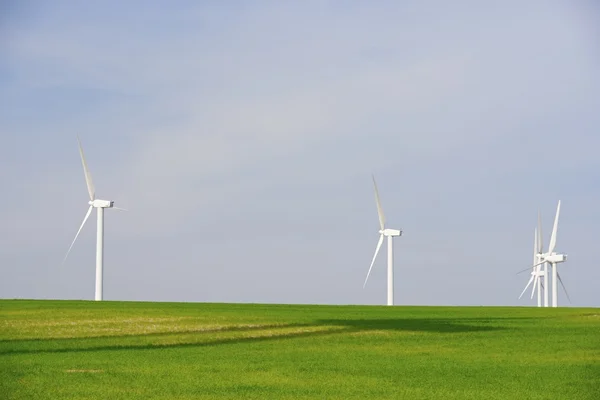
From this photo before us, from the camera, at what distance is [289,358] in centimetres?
3231

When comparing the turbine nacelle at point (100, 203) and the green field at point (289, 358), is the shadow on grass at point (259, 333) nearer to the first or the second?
the green field at point (289, 358)

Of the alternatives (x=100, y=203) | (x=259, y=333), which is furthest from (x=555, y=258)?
(x=259, y=333)

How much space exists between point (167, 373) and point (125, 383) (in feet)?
8.42

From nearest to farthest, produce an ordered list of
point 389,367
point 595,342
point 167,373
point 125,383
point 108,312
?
point 125,383, point 167,373, point 389,367, point 595,342, point 108,312

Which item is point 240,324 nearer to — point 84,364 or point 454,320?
point 454,320

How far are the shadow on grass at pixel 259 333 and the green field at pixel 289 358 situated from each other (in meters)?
0.05

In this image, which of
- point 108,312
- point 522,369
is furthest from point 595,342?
point 108,312

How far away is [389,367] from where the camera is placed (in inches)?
1163

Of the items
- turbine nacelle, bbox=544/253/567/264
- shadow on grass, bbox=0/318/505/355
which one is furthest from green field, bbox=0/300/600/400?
turbine nacelle, bbox=544/253/567/264

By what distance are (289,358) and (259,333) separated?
12.1 metres

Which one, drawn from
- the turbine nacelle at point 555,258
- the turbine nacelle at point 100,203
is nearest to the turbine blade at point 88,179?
the turbine nacelle at point 100,203

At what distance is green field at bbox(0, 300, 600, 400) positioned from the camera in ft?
78.2

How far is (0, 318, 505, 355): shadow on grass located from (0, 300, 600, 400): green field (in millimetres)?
51

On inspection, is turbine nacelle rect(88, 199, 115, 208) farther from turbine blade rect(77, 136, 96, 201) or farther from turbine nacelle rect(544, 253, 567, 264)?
turbine nacelle rect(544, 253, 567, 264)
